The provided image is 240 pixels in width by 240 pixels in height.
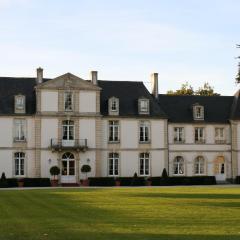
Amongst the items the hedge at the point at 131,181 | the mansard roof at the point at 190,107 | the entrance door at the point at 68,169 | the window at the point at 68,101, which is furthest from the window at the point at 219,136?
the window at the point at 68,101

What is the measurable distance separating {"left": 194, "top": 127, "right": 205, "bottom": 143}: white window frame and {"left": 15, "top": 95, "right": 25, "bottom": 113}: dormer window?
14.8 meters

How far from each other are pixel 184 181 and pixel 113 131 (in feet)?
23.3

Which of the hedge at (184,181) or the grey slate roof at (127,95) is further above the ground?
the grey slate roof at (127,95)

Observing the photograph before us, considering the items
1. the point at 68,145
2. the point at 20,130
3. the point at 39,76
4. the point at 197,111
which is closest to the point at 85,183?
the point at 68,145

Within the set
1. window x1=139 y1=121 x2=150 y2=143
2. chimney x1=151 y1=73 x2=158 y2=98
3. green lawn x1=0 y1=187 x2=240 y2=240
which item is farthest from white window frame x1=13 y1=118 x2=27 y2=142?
green lawn x1=0 y1=187 x2=240 y2=240

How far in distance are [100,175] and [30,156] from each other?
5829mm

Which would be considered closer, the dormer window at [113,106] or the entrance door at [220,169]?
the dormer window at [113,106]

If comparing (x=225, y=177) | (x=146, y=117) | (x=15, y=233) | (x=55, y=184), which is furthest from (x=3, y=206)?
(x=225, y=177)

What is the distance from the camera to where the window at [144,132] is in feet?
178

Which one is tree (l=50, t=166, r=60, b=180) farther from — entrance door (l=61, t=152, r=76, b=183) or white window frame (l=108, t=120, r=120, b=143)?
white window frame (l=108, t=120, r=120, b=143)

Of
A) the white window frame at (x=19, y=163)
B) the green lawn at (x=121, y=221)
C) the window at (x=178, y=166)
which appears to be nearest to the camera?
the green lawn at (x=121, y=221)

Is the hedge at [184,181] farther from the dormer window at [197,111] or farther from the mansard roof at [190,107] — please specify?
the dormer window at [197,111]

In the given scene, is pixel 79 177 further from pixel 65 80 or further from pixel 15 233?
pixel 15 233

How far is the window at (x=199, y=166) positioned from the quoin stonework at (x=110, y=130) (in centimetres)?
8
